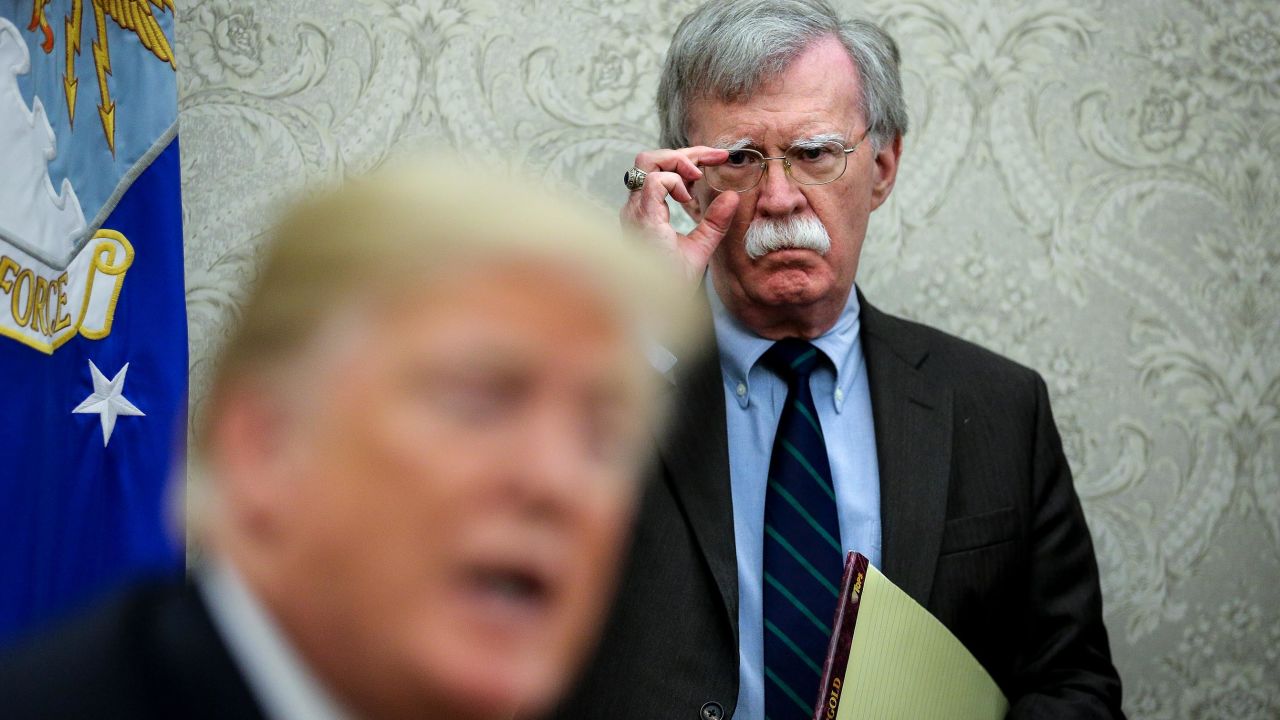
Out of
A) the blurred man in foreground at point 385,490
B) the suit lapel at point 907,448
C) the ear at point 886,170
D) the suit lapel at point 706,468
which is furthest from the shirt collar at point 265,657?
the ear at point 886,170

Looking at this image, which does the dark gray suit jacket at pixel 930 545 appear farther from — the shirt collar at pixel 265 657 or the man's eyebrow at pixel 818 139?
the shirt collar at pixel 265 657

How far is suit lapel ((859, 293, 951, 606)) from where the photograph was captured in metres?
1.49

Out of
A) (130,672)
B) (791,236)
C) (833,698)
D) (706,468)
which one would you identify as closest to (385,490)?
(130,672)

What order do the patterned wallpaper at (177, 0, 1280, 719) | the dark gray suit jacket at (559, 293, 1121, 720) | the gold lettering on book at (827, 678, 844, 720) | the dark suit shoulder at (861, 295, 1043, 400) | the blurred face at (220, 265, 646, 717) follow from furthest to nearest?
the patterned wallpaper at (177, 0, 1280, 719), the dark suit shoulder at (861, 295, 1043, 400), the dark gray suit jacket at (559, 293, 1121, 720), the gold lettering on book at (827, 678, 844, 720), the blurred face at (220, 265, 646, 717)

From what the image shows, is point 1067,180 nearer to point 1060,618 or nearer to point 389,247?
point 1060,618

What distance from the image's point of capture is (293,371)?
1.62ft

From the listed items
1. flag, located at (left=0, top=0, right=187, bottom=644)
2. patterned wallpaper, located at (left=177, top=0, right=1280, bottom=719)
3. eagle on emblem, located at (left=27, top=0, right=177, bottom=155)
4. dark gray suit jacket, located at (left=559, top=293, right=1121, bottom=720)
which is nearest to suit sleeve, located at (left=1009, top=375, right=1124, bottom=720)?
dark gray suit jacket, located at (left=559, top=293, right=1121, bottom=720)

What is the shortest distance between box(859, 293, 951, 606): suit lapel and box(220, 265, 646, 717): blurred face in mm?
1067

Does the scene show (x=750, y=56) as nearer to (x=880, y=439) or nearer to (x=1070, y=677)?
(x=880, y=439)

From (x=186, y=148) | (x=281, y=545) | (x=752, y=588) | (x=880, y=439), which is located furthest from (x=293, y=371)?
(x=186, y=148)

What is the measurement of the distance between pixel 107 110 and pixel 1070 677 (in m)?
1.58

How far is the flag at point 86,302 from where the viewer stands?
1485 millimetres

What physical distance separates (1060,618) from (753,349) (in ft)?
1.87

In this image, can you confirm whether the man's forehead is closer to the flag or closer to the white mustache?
the white mustache
